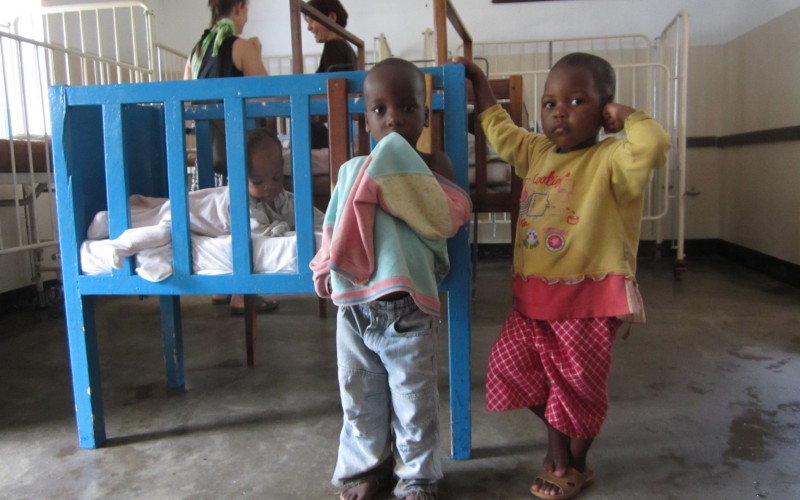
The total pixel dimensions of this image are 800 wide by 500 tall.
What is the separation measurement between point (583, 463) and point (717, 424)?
1.68 ft

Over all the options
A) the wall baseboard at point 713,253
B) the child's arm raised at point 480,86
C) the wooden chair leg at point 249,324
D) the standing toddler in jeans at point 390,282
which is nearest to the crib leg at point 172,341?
the wooden chair leg at point 249,324

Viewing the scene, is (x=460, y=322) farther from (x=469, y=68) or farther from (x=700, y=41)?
(x=700, y=41)

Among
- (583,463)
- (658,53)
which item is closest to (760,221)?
(658,53)

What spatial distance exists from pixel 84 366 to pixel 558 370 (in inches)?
45.9

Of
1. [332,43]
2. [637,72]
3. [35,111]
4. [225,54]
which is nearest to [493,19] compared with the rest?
[637,72]

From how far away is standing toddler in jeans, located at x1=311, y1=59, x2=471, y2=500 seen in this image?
3.81ft

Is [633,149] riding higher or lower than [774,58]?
lower

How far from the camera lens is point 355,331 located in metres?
1.28

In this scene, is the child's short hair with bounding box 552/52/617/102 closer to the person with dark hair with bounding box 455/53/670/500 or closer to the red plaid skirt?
the person with dark hair with bounding box 455/53/670/500

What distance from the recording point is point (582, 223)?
4.19 feet

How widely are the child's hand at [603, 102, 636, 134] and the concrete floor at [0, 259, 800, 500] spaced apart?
0.78m

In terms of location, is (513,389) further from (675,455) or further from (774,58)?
(774,58)

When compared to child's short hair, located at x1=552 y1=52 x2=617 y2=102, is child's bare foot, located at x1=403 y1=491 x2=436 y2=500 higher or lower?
lower

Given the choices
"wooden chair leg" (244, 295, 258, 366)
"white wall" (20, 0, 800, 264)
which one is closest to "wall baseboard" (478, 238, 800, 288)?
"white wall" (20, 0, 800, 264)
